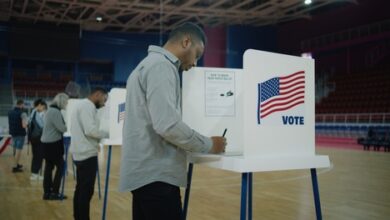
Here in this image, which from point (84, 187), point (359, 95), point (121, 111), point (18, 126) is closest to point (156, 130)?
point (84, 187)

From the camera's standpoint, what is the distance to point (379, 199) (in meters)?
4.51

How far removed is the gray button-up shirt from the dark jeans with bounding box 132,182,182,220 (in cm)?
3

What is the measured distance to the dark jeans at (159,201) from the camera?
1.54m

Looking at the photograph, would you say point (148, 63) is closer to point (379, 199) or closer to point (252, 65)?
point (252, 65)

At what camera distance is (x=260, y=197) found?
15.5ft

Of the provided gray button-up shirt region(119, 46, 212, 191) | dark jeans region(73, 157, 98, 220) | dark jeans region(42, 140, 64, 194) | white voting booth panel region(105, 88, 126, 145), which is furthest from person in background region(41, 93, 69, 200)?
gray button-up shirt region(119, 46, 212, 191)

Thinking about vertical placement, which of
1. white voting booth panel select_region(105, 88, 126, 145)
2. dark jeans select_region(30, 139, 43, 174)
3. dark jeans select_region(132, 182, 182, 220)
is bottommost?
dark jeans select_region(30, 139, 43, 174)

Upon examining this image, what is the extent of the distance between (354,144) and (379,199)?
338 inches

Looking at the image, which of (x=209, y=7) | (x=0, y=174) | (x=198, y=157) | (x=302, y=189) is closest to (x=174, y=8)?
(x=209, y=7)

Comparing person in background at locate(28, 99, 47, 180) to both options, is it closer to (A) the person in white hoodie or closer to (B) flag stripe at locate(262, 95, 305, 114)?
(A) the person in white hoodie

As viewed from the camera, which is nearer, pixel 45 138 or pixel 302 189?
pixel 45 138

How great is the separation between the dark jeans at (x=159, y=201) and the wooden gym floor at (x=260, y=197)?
2271mm

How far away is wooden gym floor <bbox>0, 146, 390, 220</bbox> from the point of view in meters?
3.93

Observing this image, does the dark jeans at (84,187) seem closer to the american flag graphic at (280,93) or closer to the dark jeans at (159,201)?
the dark jeans at (159,201)
